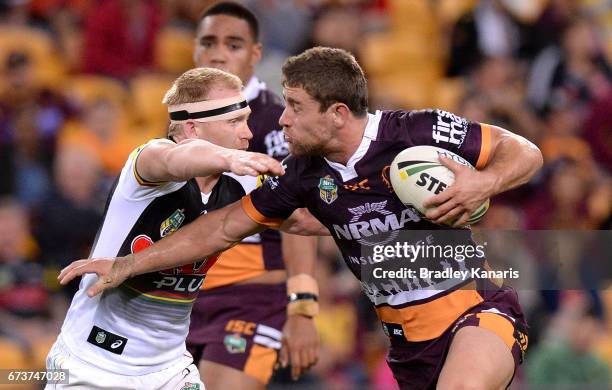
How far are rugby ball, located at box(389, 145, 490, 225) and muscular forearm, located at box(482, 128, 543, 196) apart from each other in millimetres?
121

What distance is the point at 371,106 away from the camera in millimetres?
12078

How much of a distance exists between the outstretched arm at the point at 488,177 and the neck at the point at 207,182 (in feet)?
3.91

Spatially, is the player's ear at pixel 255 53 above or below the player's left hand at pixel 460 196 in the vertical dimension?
below

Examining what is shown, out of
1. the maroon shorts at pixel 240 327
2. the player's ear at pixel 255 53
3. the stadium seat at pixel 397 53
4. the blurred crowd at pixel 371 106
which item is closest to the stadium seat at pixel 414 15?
the blurred crowd at pixel 371 106

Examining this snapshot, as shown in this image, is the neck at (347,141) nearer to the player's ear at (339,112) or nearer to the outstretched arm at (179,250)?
the player's ear at (339,112)

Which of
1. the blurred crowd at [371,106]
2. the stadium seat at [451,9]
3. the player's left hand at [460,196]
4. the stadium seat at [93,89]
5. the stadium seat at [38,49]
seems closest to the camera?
the player's left hand at [460,196]

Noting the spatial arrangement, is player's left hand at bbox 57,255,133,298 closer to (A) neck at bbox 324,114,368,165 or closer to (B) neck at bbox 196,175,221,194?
(B) neck at bbox 196,175,221,194

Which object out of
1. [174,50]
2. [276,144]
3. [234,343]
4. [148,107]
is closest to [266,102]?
[276,144]

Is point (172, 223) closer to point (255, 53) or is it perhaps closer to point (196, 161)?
point (196, 161)

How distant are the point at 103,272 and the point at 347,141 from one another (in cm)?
137

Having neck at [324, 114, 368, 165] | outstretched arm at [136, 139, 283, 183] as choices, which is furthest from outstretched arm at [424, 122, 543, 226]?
outstretched arm at [136, 139, 283, 183]

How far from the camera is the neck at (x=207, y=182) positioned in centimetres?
582

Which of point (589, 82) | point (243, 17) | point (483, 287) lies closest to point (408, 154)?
point (483, 287)

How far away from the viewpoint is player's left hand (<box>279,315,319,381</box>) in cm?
695
